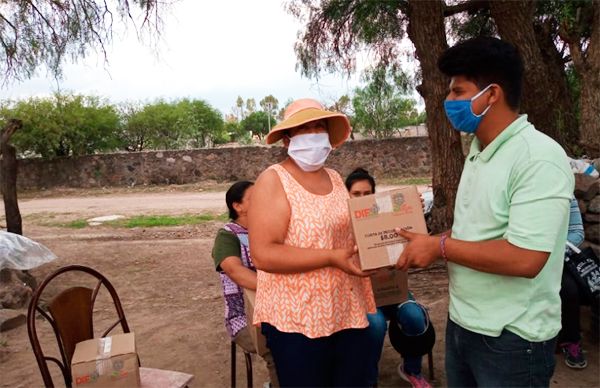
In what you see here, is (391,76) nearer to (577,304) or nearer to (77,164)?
(577,304)

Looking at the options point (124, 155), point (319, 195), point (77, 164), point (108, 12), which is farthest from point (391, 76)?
point (77, 164)

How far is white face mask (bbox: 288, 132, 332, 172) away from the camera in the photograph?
6.31 ft

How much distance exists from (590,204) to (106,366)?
366 cm

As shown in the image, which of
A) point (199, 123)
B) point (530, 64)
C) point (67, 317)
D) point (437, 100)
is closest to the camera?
point (67, 317)

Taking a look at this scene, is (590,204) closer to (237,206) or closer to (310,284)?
(237,206)

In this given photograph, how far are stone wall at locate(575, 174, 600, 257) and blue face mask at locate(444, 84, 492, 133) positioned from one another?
2.65 metres

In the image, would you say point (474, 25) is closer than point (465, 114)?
No

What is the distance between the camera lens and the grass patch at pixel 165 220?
1088 cm

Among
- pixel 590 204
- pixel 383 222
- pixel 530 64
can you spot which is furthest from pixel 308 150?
pixel 530 64

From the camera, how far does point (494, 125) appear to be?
5.27ft

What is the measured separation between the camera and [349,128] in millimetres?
2193

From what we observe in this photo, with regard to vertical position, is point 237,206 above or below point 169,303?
above

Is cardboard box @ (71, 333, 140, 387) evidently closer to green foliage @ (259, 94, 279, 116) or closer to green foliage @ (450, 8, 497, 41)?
green foliage @ (450, 8, 497, 41)

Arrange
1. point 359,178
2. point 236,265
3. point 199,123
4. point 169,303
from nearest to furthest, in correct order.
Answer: point 236,265
point 359,178
point 169,303
point 199,123
